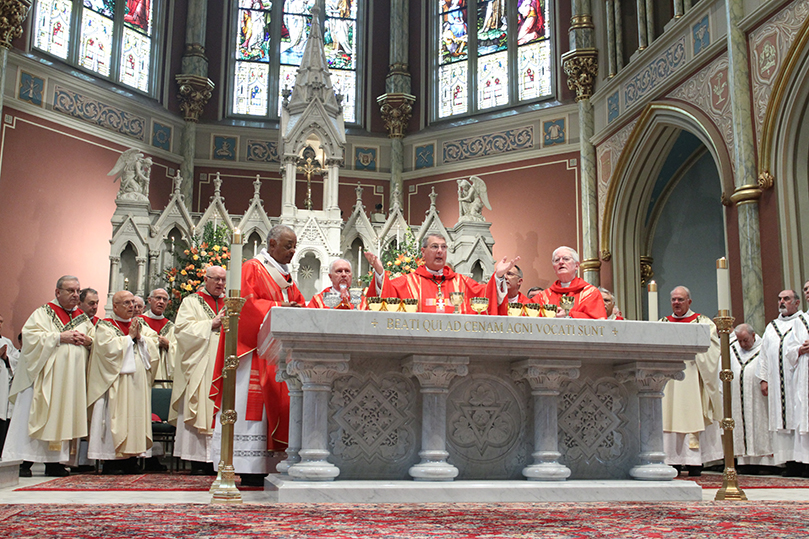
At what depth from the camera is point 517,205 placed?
45.3 feet

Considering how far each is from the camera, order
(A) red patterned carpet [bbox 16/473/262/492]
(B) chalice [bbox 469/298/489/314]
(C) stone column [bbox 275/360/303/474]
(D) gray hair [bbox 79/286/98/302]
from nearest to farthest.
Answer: (C) stone column [bbox 275/360/303/474] → (B) chalice [bbox 469/298/489/314] → (A) red patterned carpet [bbox 16/473/262/492] → (D) gray hair [bbox 79/286/98/302]

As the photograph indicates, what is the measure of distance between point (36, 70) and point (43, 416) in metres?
7.41

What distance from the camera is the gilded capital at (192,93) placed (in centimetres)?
1433

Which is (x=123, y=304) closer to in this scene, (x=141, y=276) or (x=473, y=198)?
(x=141, y=276)

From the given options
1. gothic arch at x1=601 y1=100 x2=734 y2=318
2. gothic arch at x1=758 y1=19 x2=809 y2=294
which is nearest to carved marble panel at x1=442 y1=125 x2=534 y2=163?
gothic arch at x1=601 y1=100 x2=734 y2=318

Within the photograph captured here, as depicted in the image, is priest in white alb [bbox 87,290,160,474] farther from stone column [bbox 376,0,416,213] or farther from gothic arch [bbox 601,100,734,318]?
stone column [bbox 376,0,416,213]

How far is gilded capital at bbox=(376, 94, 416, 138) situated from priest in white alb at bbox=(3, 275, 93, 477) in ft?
29.4

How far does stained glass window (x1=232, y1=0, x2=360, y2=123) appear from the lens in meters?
15.1

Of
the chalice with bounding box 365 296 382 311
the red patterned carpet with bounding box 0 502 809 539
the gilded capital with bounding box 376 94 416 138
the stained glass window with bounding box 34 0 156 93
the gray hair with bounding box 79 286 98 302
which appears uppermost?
the stained glass window with bounding box 34 0 156 93

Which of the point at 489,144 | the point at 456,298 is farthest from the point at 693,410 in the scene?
the point at 489,144

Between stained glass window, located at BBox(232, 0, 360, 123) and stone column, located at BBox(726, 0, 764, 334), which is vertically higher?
stained glass window, located at BBox(232, 0, 360, 123)

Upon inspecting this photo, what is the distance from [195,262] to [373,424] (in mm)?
6918

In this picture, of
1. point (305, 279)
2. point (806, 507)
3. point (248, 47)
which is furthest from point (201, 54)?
point (806, 507)

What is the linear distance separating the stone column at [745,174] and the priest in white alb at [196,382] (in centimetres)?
555
